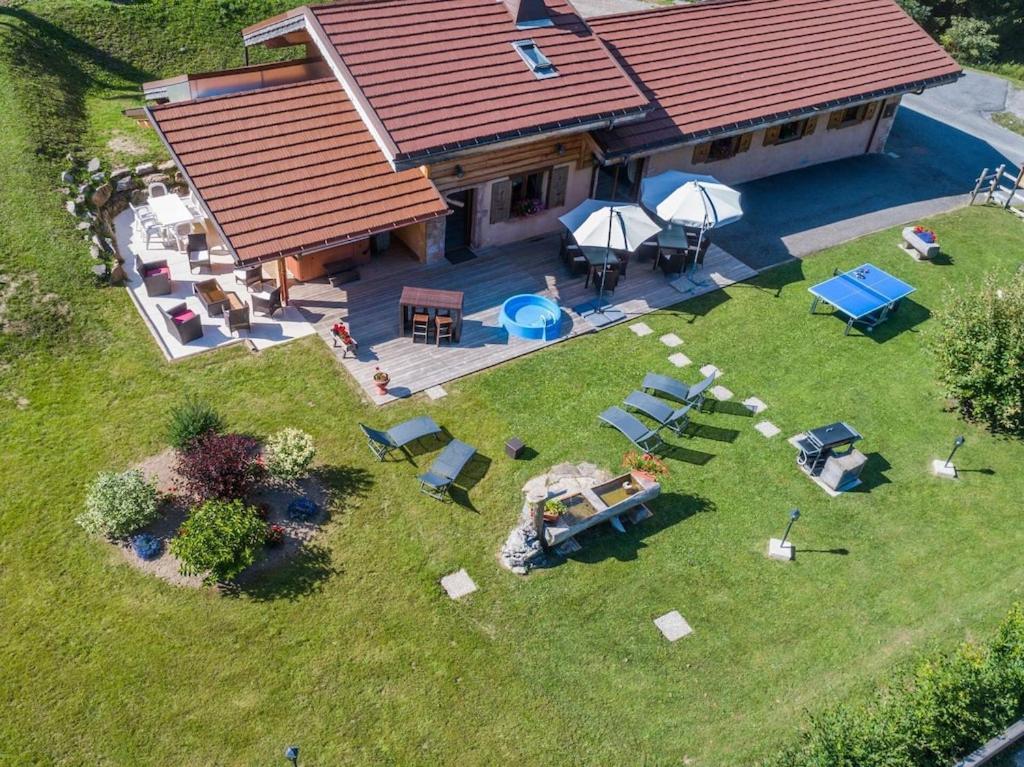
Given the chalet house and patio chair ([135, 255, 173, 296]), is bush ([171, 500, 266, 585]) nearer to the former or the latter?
the chalet house

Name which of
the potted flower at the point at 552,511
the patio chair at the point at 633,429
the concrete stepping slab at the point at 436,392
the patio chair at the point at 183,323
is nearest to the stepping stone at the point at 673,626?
the potted flower at the point at 552,511

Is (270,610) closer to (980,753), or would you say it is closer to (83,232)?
(980,753)

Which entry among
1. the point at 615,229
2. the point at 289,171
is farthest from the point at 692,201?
the point at 289,171

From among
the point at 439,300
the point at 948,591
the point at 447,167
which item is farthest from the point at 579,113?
the point at 948,591

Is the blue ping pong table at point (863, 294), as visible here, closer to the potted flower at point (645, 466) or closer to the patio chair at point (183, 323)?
the potted flower at point (645, 466)

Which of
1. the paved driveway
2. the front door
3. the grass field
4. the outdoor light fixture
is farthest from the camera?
the paved driveway

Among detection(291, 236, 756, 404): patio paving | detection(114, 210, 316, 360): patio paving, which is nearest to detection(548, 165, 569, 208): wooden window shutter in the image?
detection(291, 236, 756, 404): patio paving
